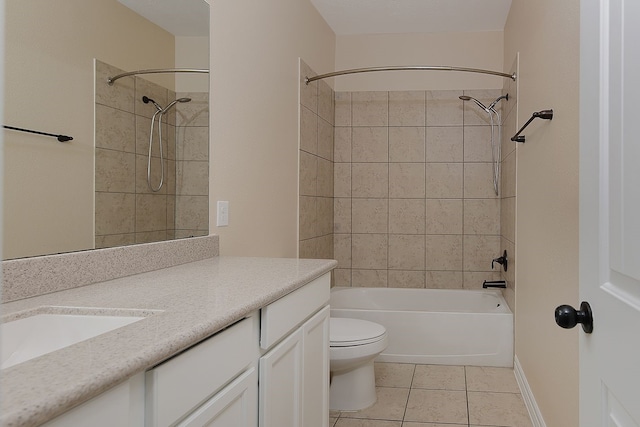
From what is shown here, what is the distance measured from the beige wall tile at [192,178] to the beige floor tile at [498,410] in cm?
175

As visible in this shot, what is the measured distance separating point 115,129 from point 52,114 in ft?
0.91

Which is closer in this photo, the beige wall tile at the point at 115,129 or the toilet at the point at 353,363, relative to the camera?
the beige wall tile at the point at 115,129

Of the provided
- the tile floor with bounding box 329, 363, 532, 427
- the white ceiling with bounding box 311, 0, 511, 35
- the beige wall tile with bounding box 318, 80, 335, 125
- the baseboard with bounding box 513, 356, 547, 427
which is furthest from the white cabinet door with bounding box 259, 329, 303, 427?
the white ceiling with bounding box 311, 0, 511, 35

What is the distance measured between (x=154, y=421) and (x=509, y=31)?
12.6 feet

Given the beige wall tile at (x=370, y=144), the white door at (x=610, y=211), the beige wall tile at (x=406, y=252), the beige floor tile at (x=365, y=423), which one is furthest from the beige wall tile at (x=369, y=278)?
the white door at (x=610, y=211)

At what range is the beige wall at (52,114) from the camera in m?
1.28

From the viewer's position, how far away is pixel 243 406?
4.25 ft

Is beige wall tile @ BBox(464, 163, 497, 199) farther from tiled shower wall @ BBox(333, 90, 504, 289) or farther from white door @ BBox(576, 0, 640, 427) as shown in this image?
white door @ BBox(576, 0, 640, 427)

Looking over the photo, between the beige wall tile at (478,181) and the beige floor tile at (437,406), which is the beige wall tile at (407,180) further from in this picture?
the beige floor tile at (437,406)

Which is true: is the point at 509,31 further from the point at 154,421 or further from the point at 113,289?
the point at 154,421

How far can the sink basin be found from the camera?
106 centimetres

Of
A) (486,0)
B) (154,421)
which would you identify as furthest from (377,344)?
(486,0)

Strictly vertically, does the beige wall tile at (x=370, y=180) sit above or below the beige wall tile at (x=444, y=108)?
below

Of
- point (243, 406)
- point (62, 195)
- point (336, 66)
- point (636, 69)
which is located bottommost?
point (243, 406)
